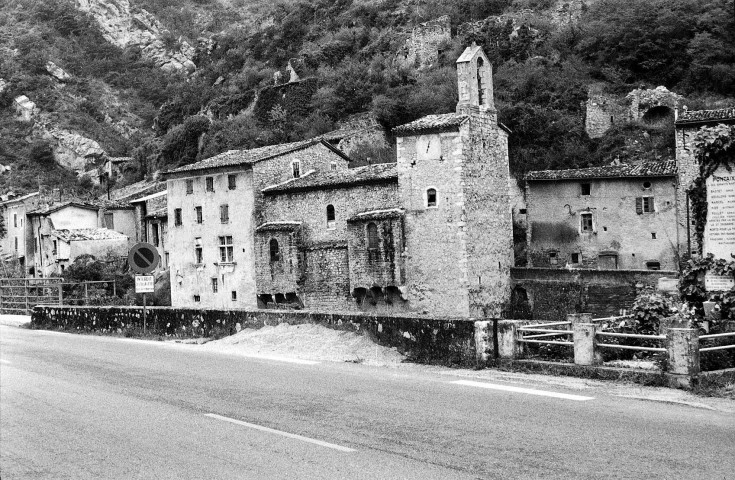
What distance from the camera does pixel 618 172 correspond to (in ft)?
147

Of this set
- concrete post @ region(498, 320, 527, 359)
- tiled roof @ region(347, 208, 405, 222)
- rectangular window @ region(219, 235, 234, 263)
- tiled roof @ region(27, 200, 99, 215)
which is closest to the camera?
concrete post @ region(498, 320, 527, 359)

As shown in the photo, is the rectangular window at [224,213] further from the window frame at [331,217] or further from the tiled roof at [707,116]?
the tiled roof at [707,116]

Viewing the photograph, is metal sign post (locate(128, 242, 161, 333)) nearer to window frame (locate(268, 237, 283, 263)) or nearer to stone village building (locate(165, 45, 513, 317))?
stone village building (locate(165, 45, 513, 317))

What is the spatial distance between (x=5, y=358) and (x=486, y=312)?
25.7m

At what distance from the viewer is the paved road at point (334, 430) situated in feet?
26.7

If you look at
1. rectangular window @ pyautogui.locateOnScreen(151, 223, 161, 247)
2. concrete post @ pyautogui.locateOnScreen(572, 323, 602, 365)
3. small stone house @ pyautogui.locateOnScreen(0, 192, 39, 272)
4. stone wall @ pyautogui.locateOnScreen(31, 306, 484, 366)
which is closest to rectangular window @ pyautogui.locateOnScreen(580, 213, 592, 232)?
rectangular window @ pyautogui.locateOnScreen(151, 223, 161, 247)

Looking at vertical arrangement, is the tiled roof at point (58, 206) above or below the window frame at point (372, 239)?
above

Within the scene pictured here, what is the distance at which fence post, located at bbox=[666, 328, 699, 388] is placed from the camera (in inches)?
474

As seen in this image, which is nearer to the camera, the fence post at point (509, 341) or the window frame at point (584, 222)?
the fence post at point (509, 341)

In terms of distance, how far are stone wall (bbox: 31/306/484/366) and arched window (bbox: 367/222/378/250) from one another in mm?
17487

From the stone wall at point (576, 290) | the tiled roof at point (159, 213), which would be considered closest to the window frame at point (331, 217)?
the stone wall at point (576, 290)

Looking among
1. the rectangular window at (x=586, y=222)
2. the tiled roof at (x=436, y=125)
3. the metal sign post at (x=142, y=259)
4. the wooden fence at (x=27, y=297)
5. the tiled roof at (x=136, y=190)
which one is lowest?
the wooden fence at (x=27, y=297)

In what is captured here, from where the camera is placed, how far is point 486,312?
38.9 meters

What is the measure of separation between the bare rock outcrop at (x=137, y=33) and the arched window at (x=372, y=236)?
79593mm
